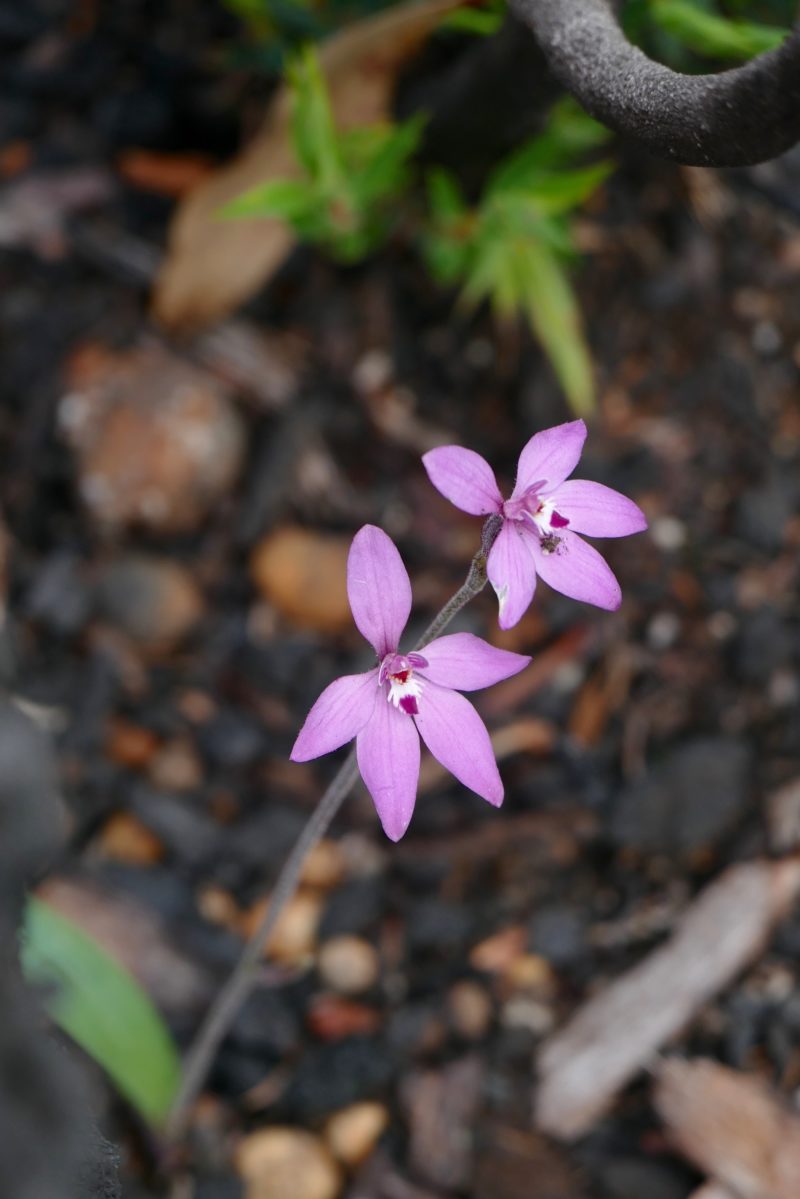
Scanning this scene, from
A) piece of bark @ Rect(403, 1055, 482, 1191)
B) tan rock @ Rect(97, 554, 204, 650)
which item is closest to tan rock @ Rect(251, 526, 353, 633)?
tan rock @ Rect(97, 554, 204, 650)

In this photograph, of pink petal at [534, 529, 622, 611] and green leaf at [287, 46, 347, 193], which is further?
green leaf at [287, 46, 347, 193]

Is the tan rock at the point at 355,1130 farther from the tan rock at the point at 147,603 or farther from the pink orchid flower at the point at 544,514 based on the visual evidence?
the pink orchid flower at the point at 544,514

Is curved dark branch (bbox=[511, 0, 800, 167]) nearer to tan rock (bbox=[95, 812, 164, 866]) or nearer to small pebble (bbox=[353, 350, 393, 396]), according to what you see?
small pebble (bbox=[353, 350, 393, 396])

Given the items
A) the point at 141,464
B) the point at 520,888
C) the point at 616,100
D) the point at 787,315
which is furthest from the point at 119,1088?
the point at 787,315

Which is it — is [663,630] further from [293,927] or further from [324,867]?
[293,927]

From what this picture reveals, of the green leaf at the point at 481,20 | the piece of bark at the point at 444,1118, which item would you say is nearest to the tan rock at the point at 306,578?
the piece of bark at the point at 444,1118

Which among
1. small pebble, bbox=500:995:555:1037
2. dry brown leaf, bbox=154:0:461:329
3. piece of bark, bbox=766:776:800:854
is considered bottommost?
small pebble, bbox=500:995:555:1037
